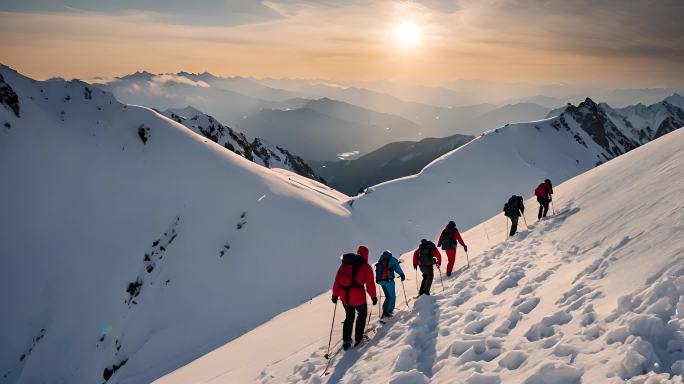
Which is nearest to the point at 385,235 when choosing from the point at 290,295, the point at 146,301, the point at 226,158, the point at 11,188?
the point at 290,295

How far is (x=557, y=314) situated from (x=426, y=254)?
20.5 ft

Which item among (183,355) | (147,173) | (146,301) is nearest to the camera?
(183,355)

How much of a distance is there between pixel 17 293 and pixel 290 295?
29293 millimetres

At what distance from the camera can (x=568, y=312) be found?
863cm

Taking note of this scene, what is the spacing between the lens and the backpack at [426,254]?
1460cm

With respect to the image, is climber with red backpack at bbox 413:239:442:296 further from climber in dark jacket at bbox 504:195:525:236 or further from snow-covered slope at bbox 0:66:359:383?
snow-covered slope at bbox 0:66:359:383

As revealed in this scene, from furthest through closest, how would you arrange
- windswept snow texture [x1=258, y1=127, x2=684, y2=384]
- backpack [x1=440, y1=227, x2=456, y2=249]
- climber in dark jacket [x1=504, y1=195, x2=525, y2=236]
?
climber in dark jacket [x1=504, y1=195, x2=525, y2=236] → backpack [x1=440, y1=227, x2=456, y2=249] → windswept snow texture [x1=258, y1=127, x2=684, y2=384]

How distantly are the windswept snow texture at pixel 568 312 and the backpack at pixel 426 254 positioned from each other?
4.12 feet

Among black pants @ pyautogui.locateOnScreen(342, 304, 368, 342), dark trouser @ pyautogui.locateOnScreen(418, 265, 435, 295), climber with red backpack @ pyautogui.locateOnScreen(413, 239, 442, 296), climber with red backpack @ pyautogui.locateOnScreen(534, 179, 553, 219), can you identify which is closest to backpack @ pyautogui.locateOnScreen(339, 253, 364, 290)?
black pants @ pyautogui.locateOnScreen(342, 304, 368, 342)

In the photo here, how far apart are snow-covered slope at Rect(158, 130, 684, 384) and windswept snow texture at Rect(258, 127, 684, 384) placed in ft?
0.10

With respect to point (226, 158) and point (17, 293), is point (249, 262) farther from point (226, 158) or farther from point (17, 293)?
point (17, 293)

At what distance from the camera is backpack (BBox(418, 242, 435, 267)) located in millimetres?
14602

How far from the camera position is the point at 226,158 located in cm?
5534

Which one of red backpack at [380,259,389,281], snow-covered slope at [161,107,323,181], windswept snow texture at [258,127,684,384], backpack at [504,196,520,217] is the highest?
snow-covered slope at [161,107,323,181]
